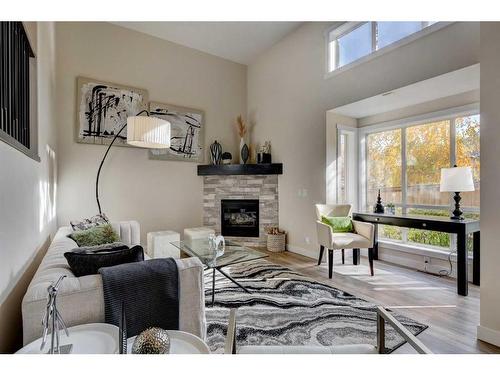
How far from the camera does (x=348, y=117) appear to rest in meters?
4.27

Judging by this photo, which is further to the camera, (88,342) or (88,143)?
(88,143)

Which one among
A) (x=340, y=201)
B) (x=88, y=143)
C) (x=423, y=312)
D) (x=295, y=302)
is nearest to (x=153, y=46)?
(x=88, y=143)

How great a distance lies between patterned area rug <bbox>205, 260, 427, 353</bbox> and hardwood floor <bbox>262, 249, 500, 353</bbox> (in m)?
0.15

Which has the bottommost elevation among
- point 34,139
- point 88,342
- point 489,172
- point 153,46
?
point 88,342

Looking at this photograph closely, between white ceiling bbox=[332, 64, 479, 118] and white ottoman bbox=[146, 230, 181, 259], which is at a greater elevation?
white ceiling bbox=[332, 64, 479, 118]

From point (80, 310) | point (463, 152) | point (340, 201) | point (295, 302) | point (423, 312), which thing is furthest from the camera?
point (340, 201)

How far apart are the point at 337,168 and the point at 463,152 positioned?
5.02ft

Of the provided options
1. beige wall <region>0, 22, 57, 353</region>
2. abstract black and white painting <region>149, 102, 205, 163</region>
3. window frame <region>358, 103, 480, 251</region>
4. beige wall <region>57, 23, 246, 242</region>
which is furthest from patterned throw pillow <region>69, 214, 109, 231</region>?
window frame <region>358, 103, 480, 251</region>

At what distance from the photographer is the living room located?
51.9 inches

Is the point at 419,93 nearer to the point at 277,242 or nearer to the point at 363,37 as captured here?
the point at 363,37

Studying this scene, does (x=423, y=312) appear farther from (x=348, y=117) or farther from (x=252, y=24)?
(x=252, y=24)

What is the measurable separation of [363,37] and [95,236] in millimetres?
4045

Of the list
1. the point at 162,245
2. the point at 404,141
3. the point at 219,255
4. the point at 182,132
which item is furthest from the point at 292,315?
the point at 182,132

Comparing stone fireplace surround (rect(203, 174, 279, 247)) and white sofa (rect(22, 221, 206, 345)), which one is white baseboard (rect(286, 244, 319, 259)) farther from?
white sofa (rect(22, 221, 206, 345))
